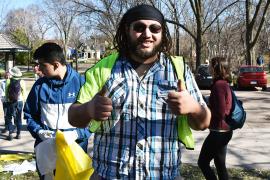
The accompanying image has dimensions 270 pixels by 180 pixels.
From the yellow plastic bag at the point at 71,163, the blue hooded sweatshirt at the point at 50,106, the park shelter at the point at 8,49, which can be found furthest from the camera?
the park shelter at the point at 8,49

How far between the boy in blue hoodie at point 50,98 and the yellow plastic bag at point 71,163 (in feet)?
2.87

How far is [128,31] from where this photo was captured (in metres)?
2.08

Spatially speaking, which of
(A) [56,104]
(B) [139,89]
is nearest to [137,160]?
(B) [139,89]

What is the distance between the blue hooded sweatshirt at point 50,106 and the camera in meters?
3.58

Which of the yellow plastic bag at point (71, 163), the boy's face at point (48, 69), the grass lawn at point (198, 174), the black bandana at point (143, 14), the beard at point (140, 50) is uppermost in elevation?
the black bandana at point (143, 14)

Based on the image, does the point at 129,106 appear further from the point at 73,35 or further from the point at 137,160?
the point at 73,35

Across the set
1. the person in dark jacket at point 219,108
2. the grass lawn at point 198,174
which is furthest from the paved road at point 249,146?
the person in dark jacket at point 219,108

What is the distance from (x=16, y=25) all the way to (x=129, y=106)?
2702 inches

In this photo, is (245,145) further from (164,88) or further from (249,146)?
(164,88)

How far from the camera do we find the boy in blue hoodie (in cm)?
358

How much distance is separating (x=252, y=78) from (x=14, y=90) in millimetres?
14720

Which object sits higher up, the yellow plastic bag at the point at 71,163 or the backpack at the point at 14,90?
the backpack at the point at 14,90

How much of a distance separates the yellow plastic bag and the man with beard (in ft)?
1.25

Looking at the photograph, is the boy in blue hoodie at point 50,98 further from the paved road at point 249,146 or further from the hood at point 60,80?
the paved road at point 249,146
